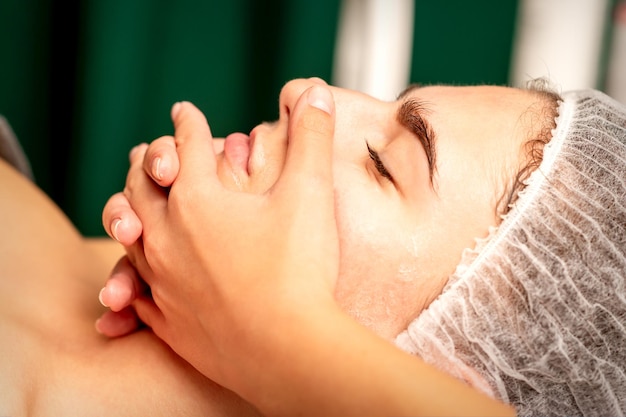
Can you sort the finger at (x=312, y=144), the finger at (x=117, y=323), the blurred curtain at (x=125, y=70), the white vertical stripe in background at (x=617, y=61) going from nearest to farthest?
the finger at (x=312, y=144) → the finger at (x=117, y=323) → the blurred curtain at (x=125, y=70) → the white vertical stripe in background at (x=617, y=61)

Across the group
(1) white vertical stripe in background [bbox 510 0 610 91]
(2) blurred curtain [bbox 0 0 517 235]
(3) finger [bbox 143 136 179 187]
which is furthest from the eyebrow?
(1) white vertical stripe in background [bbox 510 0 610 91]

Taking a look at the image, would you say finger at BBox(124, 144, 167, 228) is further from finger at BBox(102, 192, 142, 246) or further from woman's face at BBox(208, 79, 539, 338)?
woman's face at BBox(208, 79, 539, 338)

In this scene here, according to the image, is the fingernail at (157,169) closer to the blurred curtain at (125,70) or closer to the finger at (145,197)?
the finger at (145,197)

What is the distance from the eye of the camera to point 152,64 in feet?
7.29

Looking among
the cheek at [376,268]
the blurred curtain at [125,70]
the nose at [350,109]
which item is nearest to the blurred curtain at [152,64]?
the blurred curtain at [125,70]

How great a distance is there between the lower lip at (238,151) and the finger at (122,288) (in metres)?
0.28

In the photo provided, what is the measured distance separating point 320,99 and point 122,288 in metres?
0.47

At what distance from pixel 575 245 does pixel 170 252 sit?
2.03 ft

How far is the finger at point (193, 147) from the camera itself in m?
1.05

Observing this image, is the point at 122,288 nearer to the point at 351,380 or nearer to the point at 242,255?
the point at 242,255

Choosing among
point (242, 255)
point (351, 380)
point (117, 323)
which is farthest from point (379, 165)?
point (117, 323)

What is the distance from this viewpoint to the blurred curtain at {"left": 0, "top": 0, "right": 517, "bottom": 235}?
2.12 meters

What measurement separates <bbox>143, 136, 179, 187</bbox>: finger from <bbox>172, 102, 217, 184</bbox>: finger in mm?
12

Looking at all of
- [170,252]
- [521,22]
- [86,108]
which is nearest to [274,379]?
[170,252]
